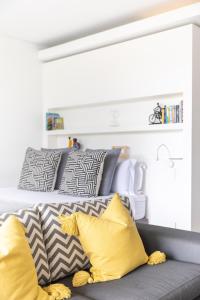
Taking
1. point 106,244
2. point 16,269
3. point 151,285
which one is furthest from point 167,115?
point 16,269

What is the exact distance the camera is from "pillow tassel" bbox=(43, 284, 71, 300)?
1.62 m

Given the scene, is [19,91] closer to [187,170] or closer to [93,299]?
[187,170]

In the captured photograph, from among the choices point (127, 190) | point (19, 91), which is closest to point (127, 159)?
point (127, 190)

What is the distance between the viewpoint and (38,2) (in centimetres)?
352

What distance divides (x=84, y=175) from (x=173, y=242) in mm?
1600

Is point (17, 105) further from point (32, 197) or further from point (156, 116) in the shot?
point (156, 116)

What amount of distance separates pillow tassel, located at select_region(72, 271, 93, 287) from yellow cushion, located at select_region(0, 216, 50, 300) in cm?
24

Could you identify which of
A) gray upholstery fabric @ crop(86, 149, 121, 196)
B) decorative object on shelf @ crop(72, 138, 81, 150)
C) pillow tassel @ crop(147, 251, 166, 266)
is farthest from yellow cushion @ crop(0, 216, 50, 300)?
decorative object on shelf @ crop(72, 138, 81, 150)

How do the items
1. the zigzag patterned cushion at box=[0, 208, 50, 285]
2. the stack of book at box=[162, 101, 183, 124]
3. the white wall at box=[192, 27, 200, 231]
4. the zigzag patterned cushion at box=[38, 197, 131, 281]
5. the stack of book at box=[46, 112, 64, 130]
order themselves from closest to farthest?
the zigzag patterned cushion at box=[0, 208, 50, 285] < the zigzag patterned cushion at box=[38, 197, 131, 281] < the white wall at box=[192, 27, 200, 231] < the stack of book at box=[162, 101, 183, 124] < the stack of book at box=[46, 112, 64, 130]

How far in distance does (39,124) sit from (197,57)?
2318 mm

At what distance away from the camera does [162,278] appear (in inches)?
72.5

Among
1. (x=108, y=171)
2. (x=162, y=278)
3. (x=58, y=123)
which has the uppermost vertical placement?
(x=58, y=123)

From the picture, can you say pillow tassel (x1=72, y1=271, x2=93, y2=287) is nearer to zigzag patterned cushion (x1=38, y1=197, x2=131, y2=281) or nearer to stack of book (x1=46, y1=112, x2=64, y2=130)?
zigzag patterned cushion (x1=38, y1=197, x2=131, y2=281)

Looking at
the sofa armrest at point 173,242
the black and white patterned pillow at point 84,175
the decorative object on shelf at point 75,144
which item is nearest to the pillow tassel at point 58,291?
the sofa armrest at point 173,242
